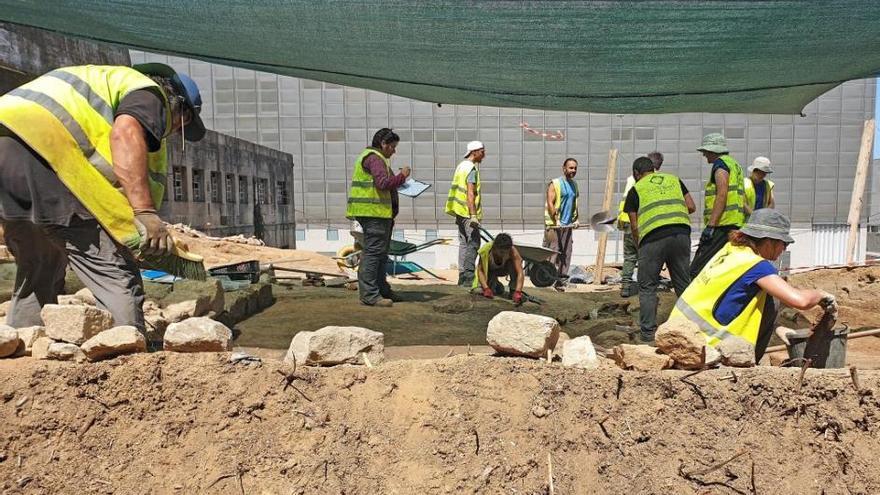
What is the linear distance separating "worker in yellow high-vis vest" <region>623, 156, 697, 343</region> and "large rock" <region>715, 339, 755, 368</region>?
1.71 m

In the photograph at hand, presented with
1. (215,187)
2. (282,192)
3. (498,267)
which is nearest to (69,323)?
(498,267)

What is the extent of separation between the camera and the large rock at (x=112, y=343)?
2143 mm

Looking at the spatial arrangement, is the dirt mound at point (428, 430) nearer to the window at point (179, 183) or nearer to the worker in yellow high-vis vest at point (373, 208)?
the worker in yellow high-vis vest at point (373, 208)

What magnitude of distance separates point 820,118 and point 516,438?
13975 millimetres

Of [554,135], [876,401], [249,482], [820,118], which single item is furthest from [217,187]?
[820,118]

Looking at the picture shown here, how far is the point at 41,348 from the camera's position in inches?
87.8

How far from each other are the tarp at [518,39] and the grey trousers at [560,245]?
3.70m

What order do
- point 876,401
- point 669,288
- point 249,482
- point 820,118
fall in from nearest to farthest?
point 249,482 → point 876,401 → point 669,288 → point 820,118

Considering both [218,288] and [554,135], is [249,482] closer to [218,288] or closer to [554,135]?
[218,288]

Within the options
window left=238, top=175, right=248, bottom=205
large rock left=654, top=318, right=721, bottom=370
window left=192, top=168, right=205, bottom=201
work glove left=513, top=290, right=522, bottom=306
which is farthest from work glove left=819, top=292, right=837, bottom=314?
window left=238, top=175, right=248, bottom=205

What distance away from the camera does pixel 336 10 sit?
2.67 m

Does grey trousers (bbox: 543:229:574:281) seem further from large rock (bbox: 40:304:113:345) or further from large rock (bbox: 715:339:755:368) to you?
large rock (bbox: 40:304:113:345)

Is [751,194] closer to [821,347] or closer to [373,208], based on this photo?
[373,208]

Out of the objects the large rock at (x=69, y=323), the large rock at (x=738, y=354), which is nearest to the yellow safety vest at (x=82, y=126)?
the large rock at (x=69, y=323)
